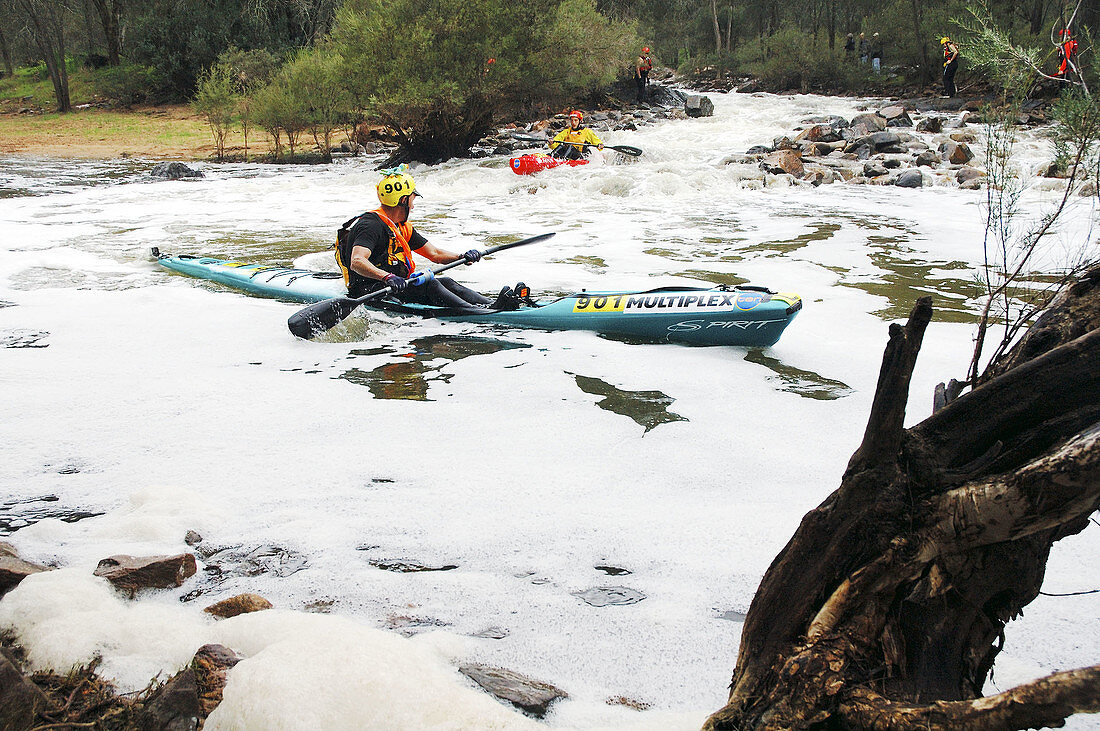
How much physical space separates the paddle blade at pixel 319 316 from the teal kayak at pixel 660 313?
0.55m

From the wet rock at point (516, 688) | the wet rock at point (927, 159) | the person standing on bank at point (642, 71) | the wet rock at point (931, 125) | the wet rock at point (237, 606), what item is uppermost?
the person standing on bank at point (642, 71)

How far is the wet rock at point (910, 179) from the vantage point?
41.4 ft

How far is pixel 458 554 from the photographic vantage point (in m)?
2.68

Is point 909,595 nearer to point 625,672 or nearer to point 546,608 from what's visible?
point 625,672

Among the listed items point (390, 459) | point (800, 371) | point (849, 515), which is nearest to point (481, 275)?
point (800, 371)

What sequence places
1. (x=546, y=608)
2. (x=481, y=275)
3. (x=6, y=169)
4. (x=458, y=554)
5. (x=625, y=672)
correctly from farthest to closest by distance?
(x=6, y=169) → (x=481, y=275) → (x=458, y=554) → (x=546, y=608) → (x=625, y=672)

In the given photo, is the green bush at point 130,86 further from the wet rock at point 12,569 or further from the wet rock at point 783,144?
the wet rock at point 12,569

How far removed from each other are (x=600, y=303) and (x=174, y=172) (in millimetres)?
13294

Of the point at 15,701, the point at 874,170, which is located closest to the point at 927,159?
the point at 874,170

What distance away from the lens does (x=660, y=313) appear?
5309 millimetres

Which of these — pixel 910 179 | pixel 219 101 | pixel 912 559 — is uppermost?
pixel 219 101

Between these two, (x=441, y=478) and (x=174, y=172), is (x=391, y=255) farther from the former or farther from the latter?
(x=174, y=172)

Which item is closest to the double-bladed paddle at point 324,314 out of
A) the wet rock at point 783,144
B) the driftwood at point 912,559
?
the driftwood at point 912,559

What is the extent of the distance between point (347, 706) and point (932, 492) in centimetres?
132
